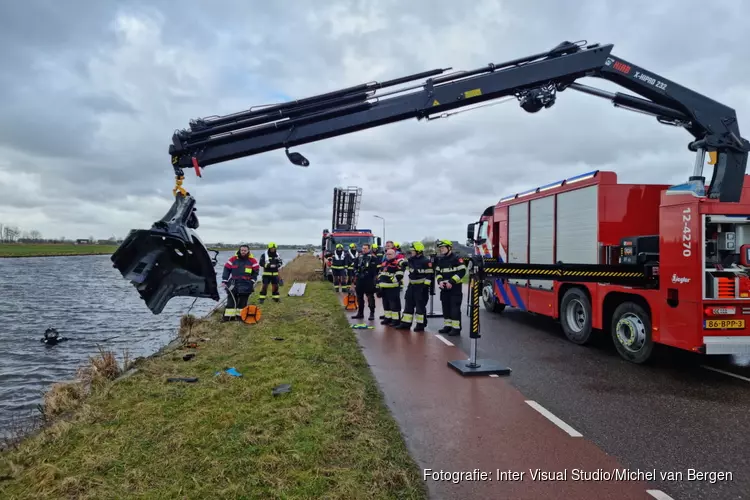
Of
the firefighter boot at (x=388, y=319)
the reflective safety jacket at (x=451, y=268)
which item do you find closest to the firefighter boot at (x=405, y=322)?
the firefighter boot at (x=388, y=319)

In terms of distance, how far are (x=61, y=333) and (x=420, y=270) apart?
10.4m

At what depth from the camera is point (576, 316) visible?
29.7 ft

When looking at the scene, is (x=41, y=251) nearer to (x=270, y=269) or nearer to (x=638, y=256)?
(x=270, y=269)

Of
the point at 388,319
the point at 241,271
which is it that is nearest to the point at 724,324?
the point at 388,319

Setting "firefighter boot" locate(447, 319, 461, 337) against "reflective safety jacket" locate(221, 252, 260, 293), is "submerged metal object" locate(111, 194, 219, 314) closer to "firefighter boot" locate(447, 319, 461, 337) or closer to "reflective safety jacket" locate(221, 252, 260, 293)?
"reflective safety jacket" locate(221, 252, 260, 293)

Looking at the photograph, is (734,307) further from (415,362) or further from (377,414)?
(377,414)

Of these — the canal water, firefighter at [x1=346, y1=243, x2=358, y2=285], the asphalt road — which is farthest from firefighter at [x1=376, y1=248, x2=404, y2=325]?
the canal water

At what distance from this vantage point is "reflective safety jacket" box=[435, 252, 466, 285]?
31.4ft

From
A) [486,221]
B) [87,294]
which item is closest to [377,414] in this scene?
[486,221]

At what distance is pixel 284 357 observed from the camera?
7145 millimetres

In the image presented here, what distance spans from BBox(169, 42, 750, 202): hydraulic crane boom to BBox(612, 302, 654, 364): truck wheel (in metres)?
2.06

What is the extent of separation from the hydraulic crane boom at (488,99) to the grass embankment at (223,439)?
308 centimetres

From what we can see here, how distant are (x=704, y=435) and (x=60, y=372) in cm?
1050

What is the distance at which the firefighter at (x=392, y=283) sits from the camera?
→ 1093cm
